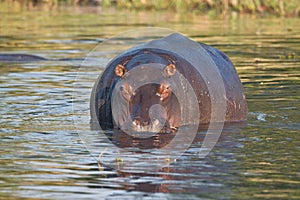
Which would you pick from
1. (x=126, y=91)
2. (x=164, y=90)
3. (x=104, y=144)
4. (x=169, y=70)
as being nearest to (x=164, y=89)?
(x=164, y=90)

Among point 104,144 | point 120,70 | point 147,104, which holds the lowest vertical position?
point 104,144

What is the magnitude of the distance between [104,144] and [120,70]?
719 millimetres

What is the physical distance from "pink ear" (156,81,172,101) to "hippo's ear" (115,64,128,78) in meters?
0.38

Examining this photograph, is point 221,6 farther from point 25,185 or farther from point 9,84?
point 25,185

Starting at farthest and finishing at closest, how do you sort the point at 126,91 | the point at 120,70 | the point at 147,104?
1. the point at 120,70
2. the point at 126,91
3. the point at 147,104

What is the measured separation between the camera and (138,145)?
7594 millimetres

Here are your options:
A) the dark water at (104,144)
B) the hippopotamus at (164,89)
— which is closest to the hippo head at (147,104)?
the hippopotamus at (164,89)

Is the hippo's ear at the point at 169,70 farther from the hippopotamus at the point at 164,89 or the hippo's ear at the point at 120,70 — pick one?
the hippo's ear at the point at 120,70

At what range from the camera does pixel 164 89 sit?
310 inches

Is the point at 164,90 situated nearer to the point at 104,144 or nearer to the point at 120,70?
the point at 120,70

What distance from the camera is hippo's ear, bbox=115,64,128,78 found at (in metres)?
7.93

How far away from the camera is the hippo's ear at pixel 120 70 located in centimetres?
793

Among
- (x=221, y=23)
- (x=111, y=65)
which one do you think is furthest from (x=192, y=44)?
(x=221, y=23)

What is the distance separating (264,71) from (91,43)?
18.3 ft
